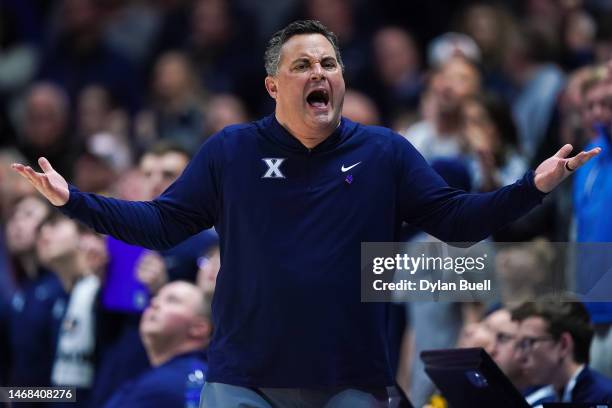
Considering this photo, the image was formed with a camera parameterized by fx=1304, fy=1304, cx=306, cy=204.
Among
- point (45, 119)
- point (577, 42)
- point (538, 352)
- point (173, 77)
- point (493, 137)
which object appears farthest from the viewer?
point (45, 119)

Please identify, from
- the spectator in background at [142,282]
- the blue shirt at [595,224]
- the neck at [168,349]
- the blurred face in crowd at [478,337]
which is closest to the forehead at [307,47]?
the blue shirt at [595,224]

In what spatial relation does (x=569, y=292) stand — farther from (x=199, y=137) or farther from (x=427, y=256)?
(x=199, y=137)

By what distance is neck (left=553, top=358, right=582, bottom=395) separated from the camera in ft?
19.4

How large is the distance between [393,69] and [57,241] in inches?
135

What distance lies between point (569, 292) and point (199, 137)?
507cm

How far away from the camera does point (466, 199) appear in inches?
188

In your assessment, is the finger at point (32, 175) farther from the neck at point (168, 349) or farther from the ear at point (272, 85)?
the neck at point (168, 349)

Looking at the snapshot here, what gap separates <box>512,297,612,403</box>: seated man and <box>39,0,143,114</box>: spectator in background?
6655 mm

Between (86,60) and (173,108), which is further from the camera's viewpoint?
(86,60)

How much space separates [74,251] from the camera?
834 cm

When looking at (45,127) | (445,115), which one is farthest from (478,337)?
(45,127)

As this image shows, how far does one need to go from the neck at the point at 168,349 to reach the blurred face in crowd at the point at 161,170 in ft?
3.61

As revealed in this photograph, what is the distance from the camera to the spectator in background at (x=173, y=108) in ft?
35.4

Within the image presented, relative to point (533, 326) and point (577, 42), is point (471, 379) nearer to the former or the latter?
point (533, 326)
